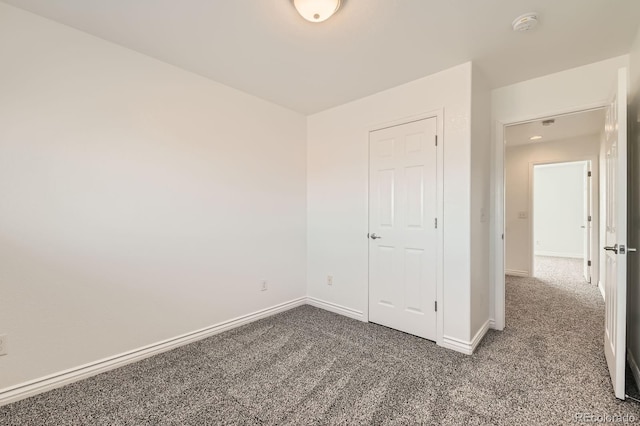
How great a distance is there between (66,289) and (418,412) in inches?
95.5

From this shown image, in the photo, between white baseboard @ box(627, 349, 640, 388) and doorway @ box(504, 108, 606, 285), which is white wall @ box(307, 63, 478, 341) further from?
doorway @ box(504, 108, 606, 285)

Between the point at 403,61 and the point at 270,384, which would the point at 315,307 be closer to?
the point at 270,384

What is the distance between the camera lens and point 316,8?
160 centimetres

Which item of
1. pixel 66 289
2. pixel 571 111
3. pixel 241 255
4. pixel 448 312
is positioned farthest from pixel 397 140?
pixel 66 289

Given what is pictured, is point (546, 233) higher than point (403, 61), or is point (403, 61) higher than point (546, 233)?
point (403, 61)

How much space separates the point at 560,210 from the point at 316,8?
328 inches

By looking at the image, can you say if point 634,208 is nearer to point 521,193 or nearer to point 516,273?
point 521,193

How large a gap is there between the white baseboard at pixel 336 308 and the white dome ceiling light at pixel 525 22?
2.77 meters

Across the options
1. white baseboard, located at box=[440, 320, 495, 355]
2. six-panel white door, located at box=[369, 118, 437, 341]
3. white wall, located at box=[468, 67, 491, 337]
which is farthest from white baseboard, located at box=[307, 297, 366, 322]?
white wall, located at box=[468, 67, 491, 337]

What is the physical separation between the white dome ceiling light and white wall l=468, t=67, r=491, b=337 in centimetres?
49

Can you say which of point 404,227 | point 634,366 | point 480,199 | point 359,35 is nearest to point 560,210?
point 480,199

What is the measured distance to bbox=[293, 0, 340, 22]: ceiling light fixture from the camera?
1571 mm

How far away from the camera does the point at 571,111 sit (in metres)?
2.42

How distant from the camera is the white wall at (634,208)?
1.92m
